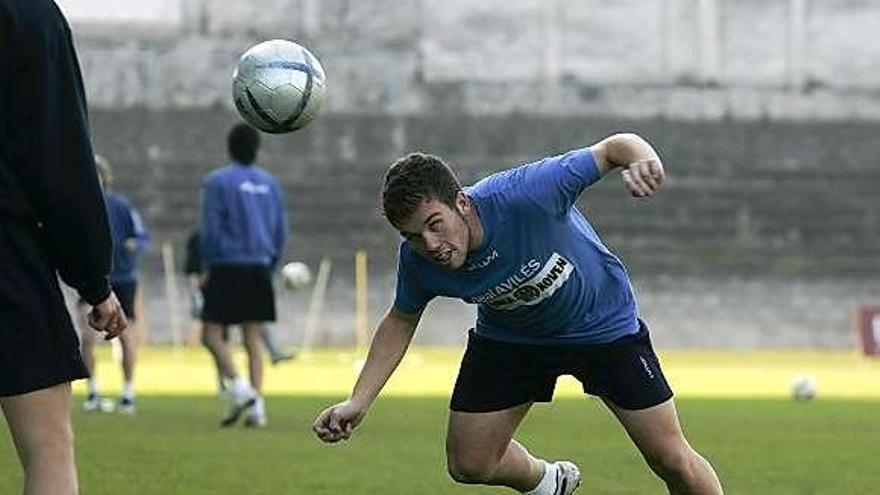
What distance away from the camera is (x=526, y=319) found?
9.10m

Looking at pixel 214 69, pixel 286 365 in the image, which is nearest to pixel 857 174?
pixel 214 69

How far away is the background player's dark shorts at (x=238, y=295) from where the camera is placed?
1819cm

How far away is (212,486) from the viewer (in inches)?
492

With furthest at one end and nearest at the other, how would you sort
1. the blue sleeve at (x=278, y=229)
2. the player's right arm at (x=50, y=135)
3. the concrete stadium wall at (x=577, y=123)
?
the concrete stadium wall at (x=577, y=123), the blue sleeve at (x=278, y=229), the player's right arm at (x=50, y=135)

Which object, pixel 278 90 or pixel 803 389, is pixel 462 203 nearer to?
pixel 278 90

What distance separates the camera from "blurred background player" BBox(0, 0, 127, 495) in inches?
260

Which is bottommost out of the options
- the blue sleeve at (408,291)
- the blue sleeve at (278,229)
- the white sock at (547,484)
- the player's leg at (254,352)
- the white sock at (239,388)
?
the white sock at (239,388)

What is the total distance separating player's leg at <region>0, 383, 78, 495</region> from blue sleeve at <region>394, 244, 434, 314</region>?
2458 millimetres

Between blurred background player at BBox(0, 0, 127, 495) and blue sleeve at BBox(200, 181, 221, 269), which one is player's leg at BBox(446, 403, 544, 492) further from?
blue sleeve at BBox(200, 181, 221, 269)

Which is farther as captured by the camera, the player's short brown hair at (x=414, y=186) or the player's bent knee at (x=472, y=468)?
the player's bent knee at (x=472, y=468)

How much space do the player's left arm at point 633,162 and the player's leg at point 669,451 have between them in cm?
99

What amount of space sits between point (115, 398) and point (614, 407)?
14.0m

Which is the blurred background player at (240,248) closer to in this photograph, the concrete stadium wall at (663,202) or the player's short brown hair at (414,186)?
the player's short brown hair at (414,186)

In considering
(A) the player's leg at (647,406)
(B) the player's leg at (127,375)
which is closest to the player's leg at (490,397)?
(A) the player's leg at (647,406)
